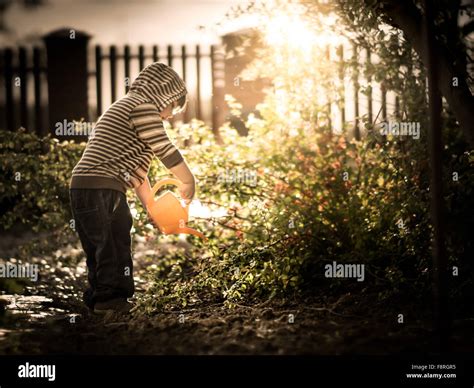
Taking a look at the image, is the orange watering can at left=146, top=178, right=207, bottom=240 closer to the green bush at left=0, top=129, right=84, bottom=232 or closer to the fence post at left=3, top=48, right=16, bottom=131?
the green bush at left=0, top=129, right=84, bottom=232

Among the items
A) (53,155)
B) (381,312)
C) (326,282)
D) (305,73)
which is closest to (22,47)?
(53,155)

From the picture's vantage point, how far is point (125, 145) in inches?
174

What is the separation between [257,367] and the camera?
329 cm

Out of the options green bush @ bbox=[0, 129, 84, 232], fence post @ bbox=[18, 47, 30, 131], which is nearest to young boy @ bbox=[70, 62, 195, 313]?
green bush @ bbox=[0, 129, 84, 232]

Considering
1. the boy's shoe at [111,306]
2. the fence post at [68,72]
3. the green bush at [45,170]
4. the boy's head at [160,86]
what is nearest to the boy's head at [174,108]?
the boy's head at [160,86]

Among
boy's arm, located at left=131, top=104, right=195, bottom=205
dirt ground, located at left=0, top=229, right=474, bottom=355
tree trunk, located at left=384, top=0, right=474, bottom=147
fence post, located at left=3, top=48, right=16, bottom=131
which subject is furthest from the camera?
fence post, located at left=3, top=48, right=16, bottom=131

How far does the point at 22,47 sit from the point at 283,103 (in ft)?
24.3

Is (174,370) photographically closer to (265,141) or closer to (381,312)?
(381,312)

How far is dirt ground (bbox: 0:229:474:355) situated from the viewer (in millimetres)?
3553

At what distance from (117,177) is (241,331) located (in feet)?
4.20

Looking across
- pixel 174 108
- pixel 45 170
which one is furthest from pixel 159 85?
pixel 45 170

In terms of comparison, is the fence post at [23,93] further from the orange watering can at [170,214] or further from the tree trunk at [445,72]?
the tree trunk at [445,72]

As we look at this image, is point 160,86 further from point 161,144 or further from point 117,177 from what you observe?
point 117,177

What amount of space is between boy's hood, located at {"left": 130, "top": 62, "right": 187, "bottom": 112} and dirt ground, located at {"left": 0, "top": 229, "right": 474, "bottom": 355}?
1.39m
